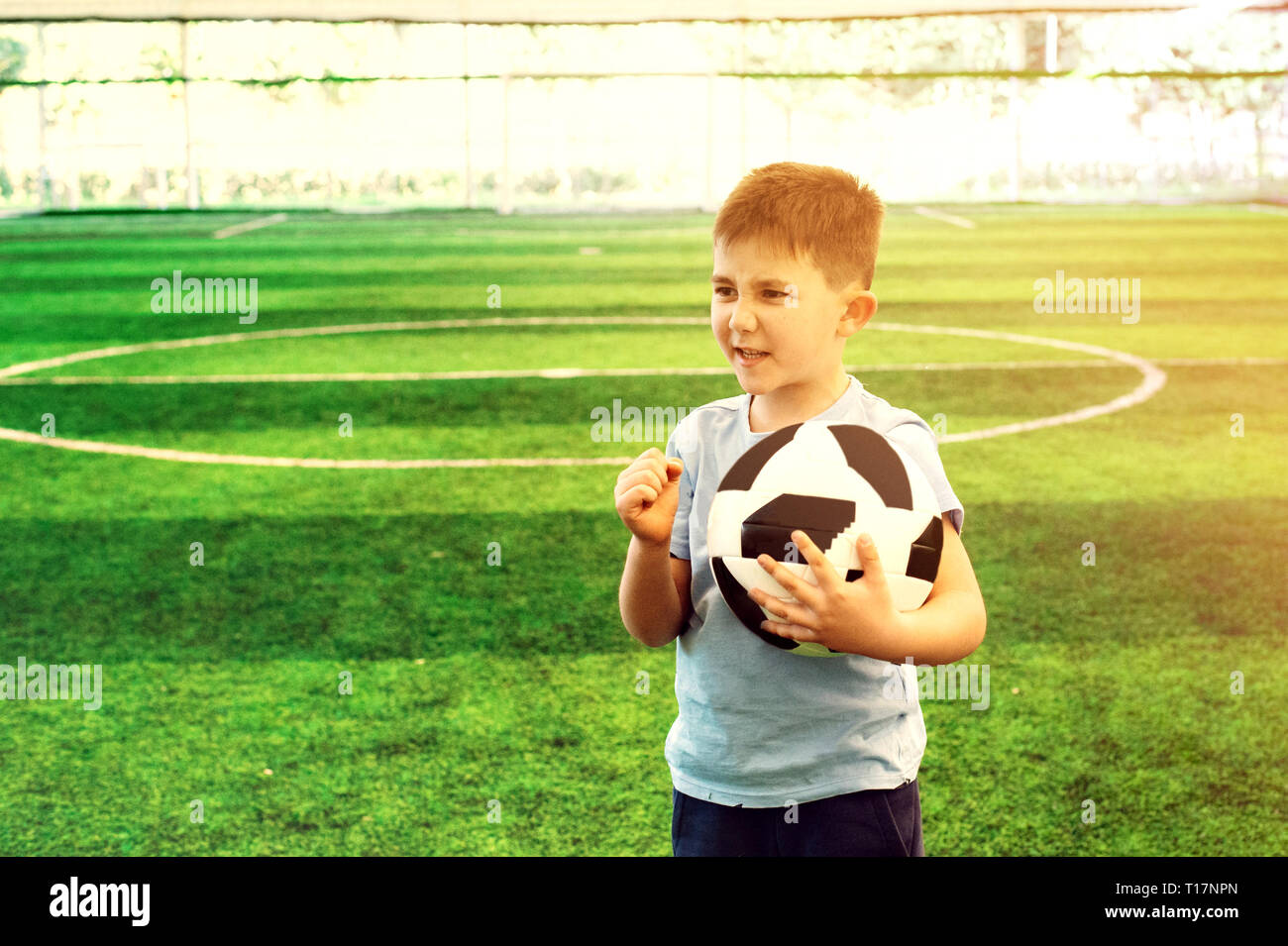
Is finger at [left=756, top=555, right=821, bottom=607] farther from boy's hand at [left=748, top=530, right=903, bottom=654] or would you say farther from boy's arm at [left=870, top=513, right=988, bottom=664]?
boy's arm at [left=870, top=513, right=988, bottom=664]

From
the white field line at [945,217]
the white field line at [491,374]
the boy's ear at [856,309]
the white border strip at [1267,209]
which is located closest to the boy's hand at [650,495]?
the boy's ear at [856,309]

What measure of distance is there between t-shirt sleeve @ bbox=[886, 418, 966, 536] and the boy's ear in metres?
0.15

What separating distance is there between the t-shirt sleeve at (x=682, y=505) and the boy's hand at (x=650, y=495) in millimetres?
146

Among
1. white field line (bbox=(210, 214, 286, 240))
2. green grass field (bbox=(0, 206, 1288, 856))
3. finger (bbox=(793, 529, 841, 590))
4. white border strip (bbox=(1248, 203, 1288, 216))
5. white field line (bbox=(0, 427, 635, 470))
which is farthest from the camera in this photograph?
white border strip (bbox=(1248, 203, 1288, 216))

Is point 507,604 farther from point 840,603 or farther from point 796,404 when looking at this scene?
point 840,603

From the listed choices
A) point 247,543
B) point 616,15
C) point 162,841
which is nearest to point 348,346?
point 247,543

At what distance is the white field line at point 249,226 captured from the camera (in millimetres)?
22344

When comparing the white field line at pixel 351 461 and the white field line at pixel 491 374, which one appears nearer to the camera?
the white field line at pixel 351 461

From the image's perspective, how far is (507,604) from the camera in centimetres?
455

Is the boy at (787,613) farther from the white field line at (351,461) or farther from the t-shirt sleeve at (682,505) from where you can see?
the white field line at (351,461)

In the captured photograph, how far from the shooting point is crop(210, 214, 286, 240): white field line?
22.3 meters

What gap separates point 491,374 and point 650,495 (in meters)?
7.23

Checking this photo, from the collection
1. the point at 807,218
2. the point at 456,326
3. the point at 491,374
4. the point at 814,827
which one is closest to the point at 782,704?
the point at 814,827

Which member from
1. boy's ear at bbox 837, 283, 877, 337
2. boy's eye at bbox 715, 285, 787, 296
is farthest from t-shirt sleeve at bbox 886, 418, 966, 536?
boy's eye at bbox 715, 285, 787, 296
